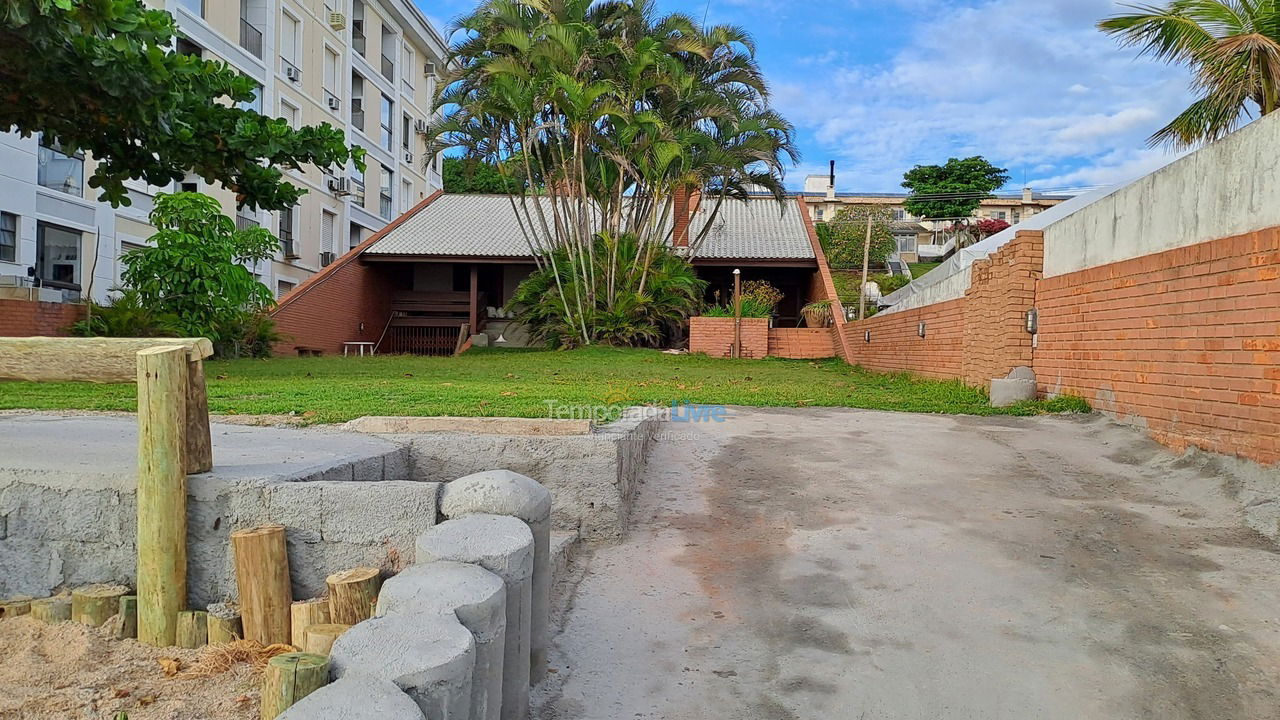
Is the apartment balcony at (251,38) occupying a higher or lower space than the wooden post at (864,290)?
higher

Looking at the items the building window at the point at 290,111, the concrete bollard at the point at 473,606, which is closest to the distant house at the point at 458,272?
the building window at the point at 290,111

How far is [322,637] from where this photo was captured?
2990mm

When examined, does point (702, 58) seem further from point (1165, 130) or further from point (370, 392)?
point (370, 392)

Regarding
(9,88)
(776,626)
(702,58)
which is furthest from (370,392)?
(702,58)

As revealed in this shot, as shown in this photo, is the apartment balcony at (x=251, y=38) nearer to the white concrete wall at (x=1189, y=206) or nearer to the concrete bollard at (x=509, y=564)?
the white concrete wall at (x=1189, y=206)

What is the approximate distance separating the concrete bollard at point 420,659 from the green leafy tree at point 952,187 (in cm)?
5109

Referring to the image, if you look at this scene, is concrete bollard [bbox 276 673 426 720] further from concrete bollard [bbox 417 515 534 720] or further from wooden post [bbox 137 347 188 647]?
wooden post [bbox 137 347 188 647]

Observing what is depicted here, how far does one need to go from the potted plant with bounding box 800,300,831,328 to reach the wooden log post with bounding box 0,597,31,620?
18.0 meters

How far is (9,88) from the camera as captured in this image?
7.82m

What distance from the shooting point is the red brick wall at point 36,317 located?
12.5 metres

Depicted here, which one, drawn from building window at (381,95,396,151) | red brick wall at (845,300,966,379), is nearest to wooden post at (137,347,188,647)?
red brick wall at (845,300,966,379)

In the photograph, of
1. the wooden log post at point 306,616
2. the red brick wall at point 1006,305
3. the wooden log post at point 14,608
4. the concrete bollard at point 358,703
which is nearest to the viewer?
the concrete bollard at point 358,703

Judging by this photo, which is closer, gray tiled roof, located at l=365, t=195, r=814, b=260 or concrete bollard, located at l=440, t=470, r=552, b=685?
concrete bollard, located at l=440, t=470, r=552, b=685

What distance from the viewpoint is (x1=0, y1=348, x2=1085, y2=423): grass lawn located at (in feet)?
24.9
